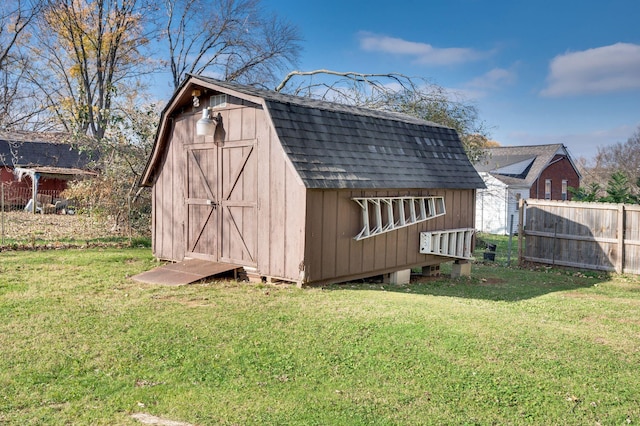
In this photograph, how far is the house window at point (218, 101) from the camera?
9.30 metres

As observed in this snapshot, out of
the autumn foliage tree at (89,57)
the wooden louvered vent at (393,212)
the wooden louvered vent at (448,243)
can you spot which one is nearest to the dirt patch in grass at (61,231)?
the autumn foliage tree at (89,57)

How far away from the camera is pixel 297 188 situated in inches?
321

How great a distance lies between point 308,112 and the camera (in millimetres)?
8859

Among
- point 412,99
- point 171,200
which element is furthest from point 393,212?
point 412,99

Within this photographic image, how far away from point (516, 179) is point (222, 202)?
20.9 m

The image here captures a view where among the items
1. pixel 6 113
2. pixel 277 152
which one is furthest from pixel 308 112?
pixel 6 113

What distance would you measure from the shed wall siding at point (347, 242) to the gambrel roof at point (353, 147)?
0.94 ft

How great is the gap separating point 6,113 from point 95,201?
41.1 ft

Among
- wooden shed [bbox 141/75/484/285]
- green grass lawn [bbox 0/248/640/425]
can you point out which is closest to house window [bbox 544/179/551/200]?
wooden shed [bbox 141/75/484/285]

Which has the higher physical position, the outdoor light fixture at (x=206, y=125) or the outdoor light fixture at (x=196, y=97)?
the outdoor light fixture at (x=196, y=97)

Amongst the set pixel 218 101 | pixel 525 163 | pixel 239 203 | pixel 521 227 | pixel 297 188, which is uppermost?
pixel 525 163

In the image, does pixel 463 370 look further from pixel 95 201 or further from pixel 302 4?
pixel 302 4

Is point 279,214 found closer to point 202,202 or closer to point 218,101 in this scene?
point 202,202

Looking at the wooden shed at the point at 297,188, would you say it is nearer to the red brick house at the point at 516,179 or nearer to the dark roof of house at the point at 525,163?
the red brick house at the point at 516,179
